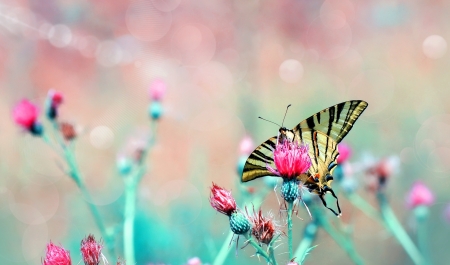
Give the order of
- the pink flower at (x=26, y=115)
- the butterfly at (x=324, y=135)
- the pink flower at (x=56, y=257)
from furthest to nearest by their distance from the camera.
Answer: the pink flower at (x=26, y=115) < the butterfly at (x=324, y=135) < the pink flower at (x=56, y=257)

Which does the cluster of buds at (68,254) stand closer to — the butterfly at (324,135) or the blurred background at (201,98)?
the butterfly at (324,135)

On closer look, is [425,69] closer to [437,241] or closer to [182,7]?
[437,241]

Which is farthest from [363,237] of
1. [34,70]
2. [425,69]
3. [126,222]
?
[34,70]

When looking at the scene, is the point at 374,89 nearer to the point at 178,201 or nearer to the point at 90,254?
the point at 178,201

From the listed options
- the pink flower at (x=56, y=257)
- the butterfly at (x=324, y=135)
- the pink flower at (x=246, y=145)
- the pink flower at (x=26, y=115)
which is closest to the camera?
the pink flower at (x=56, y=257)

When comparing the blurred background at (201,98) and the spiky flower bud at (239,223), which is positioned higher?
the blurred background at (201,98)

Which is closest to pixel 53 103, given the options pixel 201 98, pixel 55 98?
pixel 55 98

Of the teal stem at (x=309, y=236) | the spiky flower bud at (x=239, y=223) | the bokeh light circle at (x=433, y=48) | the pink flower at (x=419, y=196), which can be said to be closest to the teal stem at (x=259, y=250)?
the spiky flower bud at (x=239, y=223)
